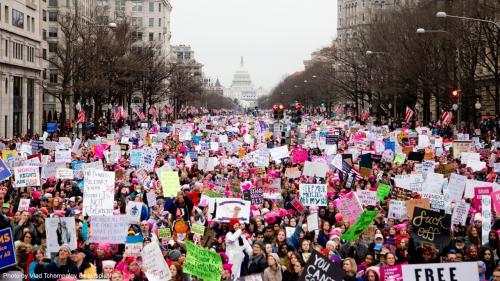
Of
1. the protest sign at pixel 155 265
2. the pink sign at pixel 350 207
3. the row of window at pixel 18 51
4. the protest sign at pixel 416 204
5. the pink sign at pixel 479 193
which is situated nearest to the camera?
the protest sign at pixel 155 265

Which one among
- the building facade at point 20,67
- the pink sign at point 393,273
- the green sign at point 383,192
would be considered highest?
the building facade at point 20,67

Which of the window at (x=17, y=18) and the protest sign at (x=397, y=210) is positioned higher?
the window at (x=17, y=18)

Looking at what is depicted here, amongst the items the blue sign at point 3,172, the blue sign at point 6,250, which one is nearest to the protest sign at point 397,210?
the blue sign at point 3,172

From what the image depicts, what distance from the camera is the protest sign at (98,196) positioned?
1639 cm

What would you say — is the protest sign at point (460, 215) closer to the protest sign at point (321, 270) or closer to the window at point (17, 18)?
the protest sign at point (321, 270)

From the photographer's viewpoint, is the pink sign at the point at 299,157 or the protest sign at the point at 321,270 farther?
the pink sign at the point at 299,157

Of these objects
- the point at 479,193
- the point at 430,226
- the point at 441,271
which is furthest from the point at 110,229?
the point at 479,193

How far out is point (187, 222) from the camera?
1662cm

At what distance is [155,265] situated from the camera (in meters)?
11.3

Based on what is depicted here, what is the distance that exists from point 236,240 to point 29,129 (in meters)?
56.2

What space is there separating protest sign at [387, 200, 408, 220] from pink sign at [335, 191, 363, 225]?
1.32 m

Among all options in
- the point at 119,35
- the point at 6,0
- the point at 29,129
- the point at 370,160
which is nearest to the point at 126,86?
the point at 119,35

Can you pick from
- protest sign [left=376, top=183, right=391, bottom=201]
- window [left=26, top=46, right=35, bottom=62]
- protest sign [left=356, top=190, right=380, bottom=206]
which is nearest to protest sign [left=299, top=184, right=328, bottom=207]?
protest sign [left=356, top=190, right=380, bottom=206]

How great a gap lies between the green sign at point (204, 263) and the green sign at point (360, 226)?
351cm
